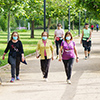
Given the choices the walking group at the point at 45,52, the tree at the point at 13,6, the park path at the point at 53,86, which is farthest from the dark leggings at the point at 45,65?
the tree at the point at 13,6

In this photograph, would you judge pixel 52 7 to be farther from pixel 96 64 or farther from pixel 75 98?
pixel 75 98

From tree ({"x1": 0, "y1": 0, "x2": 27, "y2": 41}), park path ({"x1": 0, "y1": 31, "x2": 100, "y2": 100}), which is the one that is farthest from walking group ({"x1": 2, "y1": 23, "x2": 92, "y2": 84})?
tree ({"x1": 0, "y1": 0, "x2": 27, "y2": 41})

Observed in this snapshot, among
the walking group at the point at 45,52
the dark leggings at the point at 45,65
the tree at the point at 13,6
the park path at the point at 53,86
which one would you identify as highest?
the tree at the point at 13,6

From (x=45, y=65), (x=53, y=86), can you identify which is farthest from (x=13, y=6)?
(x=53, y=86)

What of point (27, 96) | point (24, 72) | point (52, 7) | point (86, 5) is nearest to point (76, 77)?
point (24, 72)

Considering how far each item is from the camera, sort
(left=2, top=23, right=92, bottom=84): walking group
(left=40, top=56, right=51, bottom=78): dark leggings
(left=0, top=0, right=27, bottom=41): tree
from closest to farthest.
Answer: (left=2, top=23, right=92, bottom=84): walking group, (left=40, top=56, right=51, bottom=78): dark leggings, (left=0, top=0, right=27, bottom=41): tree

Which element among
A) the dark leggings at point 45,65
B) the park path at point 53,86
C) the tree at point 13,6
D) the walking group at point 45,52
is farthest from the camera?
the tree at point 13,6

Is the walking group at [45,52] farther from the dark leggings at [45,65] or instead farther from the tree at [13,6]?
the tree at [13,6]

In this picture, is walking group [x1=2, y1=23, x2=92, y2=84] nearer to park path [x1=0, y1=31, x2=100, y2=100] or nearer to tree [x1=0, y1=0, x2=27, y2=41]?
park path [x1=0, y1=31, x2=100, y2=100]

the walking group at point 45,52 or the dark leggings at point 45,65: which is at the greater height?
the walking group at point 45,52

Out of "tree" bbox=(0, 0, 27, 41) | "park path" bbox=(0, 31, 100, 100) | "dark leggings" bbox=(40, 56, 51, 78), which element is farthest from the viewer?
"tree" bbox=(0, 0, 27, 41)

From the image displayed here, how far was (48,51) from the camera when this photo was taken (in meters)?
10.9

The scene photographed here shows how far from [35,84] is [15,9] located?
15239 mm

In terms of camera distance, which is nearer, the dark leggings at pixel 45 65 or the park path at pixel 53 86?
the park path at pixel 53 86
